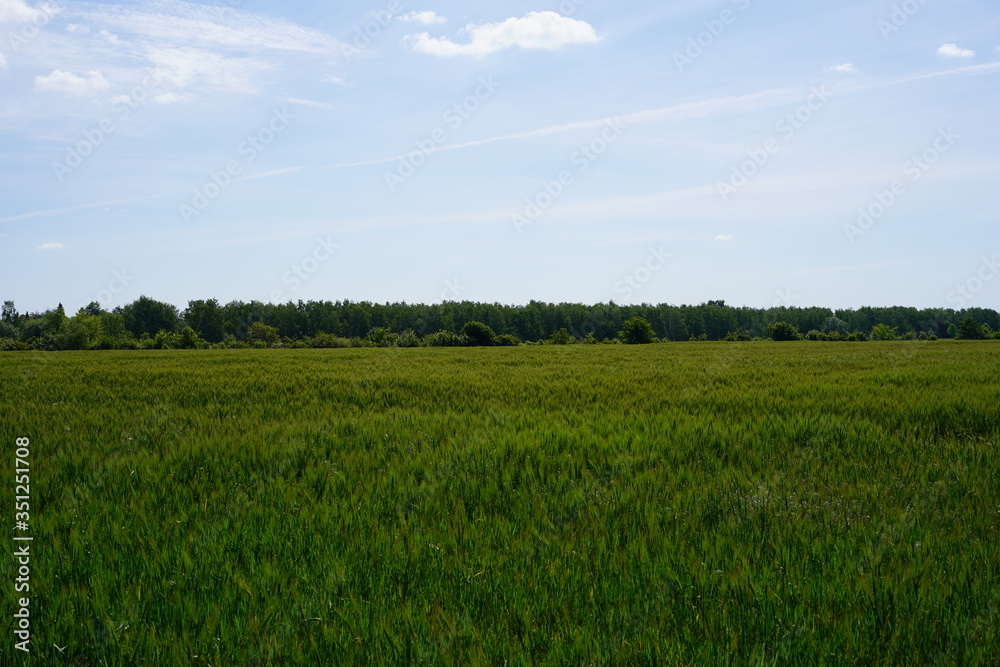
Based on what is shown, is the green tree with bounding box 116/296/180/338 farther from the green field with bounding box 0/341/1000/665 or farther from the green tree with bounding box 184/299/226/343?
the green field with bounding box 0/341/1000/665

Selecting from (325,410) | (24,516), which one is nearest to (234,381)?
(325,410)

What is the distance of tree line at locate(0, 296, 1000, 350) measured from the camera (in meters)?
66.4

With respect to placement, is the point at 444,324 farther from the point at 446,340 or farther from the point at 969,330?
the point at 969,330

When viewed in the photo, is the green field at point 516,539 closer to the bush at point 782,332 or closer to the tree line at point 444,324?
the tree line at point 444,324

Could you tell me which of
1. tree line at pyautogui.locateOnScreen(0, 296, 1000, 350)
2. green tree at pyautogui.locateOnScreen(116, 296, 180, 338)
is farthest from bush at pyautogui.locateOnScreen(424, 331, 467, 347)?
green tree at pyautogui.locateOnScreen(116, 296, 180, 338)

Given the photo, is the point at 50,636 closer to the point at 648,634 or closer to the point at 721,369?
the point at 648,634

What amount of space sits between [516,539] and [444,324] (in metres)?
127

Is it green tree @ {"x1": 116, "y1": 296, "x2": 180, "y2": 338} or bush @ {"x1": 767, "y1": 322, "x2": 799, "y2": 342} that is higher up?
green tree @ {"x1": 116, "y1": 296, "x2": 180, "y2": 338}

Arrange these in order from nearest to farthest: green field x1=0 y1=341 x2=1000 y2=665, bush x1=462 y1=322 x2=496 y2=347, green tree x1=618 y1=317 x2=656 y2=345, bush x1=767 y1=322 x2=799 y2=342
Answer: green field x1=0 y1=341 x2=1000 y2=665
bush x1=462 y1=322 x2=496 y2=347
green tree x1=618 y1=317 x2=656 y2=345
bush x1=767 y1=322 x2=799 y2=342

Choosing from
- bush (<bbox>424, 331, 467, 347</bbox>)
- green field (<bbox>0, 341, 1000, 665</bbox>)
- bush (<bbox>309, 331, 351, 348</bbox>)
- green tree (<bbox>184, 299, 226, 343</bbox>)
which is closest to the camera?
green field (<bbox>0, 341, 1000, 665</bbox>)

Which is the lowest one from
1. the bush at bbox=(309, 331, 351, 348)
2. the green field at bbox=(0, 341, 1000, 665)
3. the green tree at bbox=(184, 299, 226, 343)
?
the green field at bbox=(0, 341, 1000, 665)

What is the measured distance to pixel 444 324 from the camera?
12988 centimetres

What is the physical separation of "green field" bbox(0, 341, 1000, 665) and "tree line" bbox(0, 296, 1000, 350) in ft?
162

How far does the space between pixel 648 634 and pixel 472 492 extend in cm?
256
